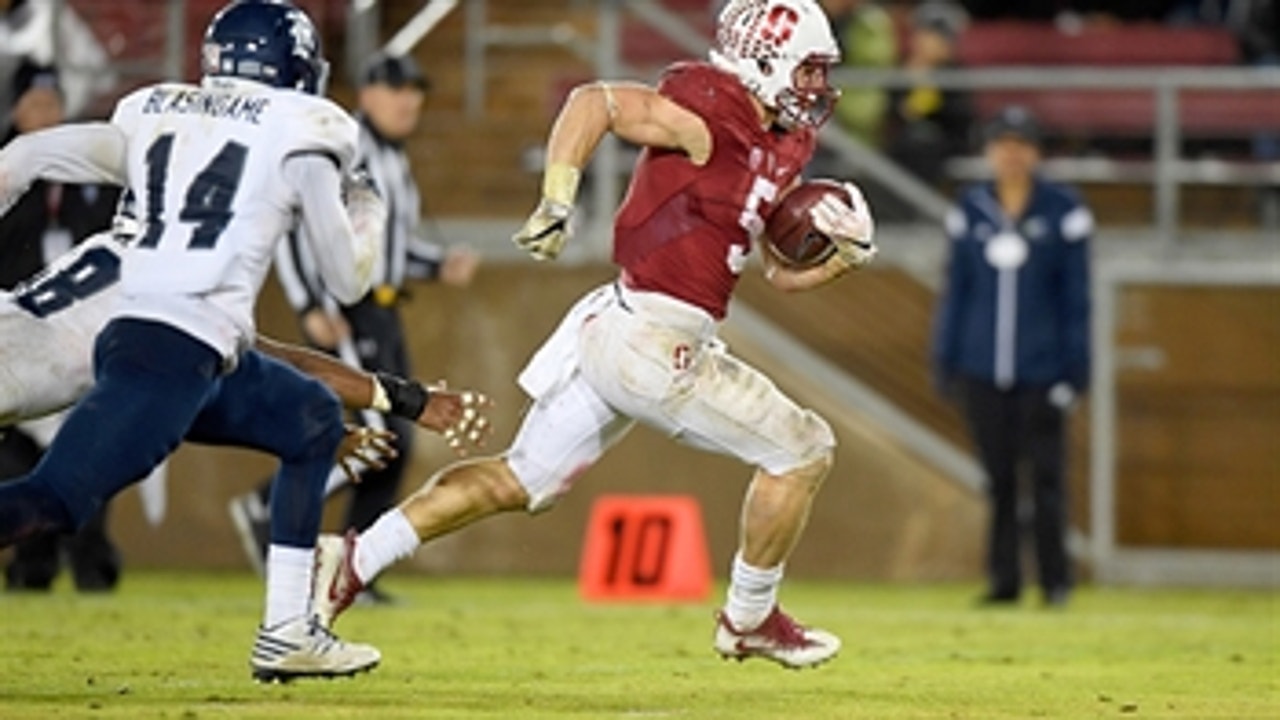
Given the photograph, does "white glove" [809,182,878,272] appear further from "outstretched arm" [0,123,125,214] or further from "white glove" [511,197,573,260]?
"outstretched arm" [0,123,125,214]

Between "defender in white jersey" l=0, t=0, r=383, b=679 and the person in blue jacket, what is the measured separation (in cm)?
530

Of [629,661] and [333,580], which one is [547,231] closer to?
[333,580]

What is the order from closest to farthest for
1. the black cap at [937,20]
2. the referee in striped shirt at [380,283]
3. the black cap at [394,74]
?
the referee in striped shirt at [380,283], the black cap at [394,74], the black cap at [937,20]

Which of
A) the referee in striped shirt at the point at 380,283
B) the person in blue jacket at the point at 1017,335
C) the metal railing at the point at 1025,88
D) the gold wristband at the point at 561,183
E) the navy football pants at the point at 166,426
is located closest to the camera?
the navy football pants at the point at 166,426

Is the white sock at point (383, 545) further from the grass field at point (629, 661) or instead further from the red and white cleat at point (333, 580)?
the grass field at point (629, 661)

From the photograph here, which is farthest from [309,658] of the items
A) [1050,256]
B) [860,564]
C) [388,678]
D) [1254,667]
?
[860,564]

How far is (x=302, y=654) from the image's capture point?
701cm

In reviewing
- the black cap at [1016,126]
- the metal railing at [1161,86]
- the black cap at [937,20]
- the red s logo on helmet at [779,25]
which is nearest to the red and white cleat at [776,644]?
the red s logo on helmet at [779,25]

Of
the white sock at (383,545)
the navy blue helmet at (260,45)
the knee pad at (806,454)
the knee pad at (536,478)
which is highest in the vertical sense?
the navy blue helmet at (260,45)

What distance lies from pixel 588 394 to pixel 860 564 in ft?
19.5

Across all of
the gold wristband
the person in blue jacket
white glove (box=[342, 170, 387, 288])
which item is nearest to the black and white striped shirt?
the person in blue jacket

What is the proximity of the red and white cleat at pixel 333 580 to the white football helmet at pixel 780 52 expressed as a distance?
1655mm

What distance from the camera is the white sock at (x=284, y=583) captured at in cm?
695

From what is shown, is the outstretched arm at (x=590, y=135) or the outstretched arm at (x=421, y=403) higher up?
the outstretched arm at (x=590, y=135)
